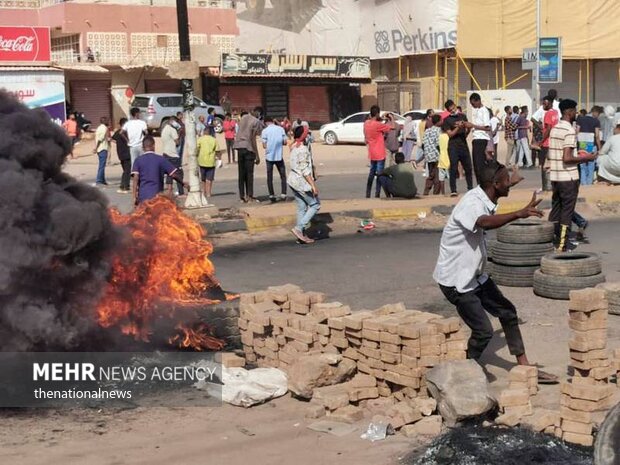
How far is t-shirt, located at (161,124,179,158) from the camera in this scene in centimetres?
1788

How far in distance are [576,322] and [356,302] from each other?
371 centimetres

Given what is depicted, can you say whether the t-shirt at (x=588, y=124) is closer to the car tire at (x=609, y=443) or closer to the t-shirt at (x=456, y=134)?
the t-shirt at (x=456, y=134)

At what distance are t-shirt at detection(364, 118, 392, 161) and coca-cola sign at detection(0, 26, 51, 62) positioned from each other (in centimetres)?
2563

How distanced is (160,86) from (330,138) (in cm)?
1105

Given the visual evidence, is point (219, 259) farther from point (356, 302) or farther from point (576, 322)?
point (576, 322)

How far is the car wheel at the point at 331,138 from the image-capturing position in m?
37.2

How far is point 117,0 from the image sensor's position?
4475 centimetres

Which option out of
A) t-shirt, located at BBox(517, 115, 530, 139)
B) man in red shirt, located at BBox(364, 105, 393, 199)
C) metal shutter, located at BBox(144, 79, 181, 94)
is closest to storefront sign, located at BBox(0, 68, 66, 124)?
metal shutter, located at BBox(144, 79, 181, 94)

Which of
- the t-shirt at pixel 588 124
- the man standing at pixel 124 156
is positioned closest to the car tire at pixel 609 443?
the t-shirt at pixel 588 124

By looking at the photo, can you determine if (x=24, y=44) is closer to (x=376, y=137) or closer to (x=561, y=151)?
(x=376, y=137)

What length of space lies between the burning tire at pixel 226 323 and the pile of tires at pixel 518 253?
3.70 m

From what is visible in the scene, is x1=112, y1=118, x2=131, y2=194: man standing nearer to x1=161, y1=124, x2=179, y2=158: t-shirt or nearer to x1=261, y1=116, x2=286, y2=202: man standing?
x1=161, y1=124, x2=179, y2=158: t-shirt

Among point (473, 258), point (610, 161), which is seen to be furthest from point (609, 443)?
point (610, 161)

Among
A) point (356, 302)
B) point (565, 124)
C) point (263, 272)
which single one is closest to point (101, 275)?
point (356, 302)
